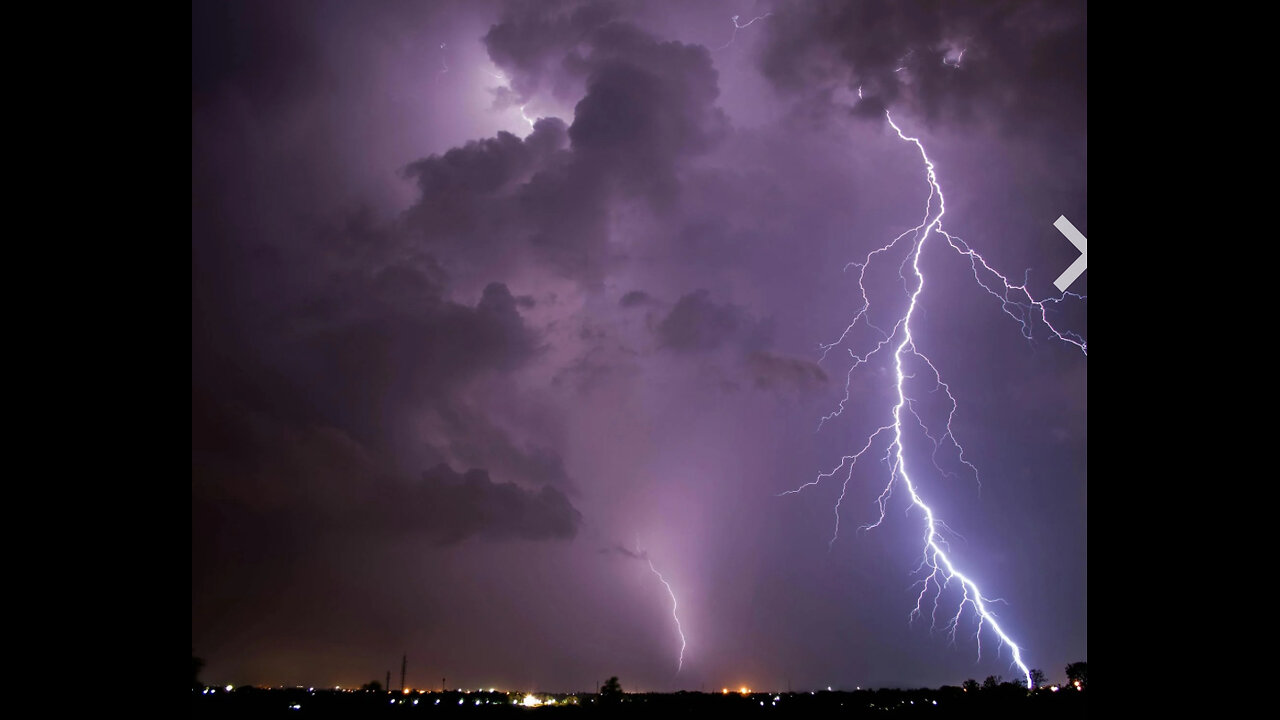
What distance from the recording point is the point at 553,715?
23.0 m
